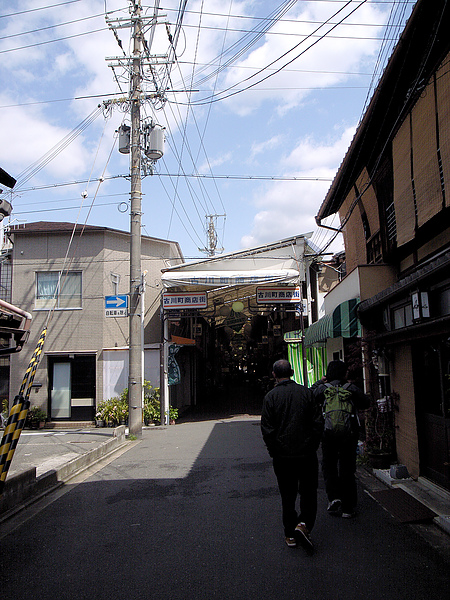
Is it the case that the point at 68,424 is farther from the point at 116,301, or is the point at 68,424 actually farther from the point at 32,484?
the point at 32,484

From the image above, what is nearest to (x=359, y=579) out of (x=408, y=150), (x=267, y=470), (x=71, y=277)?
(x=267, y=470)

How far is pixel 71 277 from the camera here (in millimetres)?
18031

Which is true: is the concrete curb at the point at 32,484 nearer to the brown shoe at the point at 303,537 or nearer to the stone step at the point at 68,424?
the brown shoe at the point at 303,537

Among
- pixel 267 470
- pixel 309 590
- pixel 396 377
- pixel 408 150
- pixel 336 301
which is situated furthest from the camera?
pixel 336 301

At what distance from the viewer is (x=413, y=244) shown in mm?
7441

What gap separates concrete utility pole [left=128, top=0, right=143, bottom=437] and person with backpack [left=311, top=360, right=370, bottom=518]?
349 inches

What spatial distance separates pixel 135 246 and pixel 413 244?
8827 millimetres

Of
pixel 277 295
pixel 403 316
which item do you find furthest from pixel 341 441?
pixel 277 295

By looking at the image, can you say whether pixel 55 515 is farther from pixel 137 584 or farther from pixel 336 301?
pixel 336 301

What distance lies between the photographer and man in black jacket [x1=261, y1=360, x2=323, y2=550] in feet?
15.6

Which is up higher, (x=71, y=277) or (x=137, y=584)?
(x=71, y=277)

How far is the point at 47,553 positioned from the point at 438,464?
4.91 meters

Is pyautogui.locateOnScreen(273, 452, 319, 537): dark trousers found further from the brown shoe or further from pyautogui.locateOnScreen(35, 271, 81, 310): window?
pyautogui.locateOnScreen(35, 271, 81, 310): window

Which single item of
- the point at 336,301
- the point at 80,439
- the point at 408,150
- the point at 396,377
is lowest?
the point at 80,439
